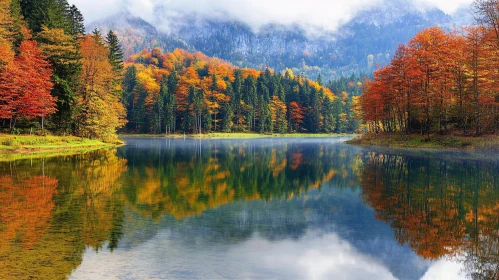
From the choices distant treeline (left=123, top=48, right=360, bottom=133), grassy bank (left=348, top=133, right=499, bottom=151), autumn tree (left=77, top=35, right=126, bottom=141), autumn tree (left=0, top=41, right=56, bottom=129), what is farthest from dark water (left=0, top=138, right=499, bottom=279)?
distant treeline (left=123, top=48, right=360, bottom=133)

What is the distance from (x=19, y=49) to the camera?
45.3 metres

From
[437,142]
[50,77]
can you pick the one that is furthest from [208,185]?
[50,77]

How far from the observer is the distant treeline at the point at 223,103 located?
118m

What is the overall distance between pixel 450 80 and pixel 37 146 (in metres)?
50.2

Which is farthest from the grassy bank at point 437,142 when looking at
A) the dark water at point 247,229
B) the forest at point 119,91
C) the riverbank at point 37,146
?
the riverbank at point 37,146

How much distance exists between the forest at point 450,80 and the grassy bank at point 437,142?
129 centimetres

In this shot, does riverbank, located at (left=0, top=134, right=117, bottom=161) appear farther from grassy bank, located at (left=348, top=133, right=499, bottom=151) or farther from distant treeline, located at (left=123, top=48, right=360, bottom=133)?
distant treeline, located at (left=123, top=48, right=360, bottom=133)

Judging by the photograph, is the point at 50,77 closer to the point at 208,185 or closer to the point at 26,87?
the point at 26,87

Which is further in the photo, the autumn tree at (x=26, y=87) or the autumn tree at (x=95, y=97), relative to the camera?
the autumn tree at (x=95, y=97)

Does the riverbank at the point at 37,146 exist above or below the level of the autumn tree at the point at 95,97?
below

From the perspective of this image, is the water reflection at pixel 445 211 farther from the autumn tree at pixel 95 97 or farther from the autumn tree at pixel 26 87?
the autumn tree at pixel 95 97

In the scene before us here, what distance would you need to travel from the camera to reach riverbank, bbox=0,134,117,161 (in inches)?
1510

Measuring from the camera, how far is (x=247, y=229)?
11.8 metres

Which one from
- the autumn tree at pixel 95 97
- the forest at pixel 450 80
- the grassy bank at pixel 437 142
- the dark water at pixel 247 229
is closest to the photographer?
the dark water at pixel 247 229
